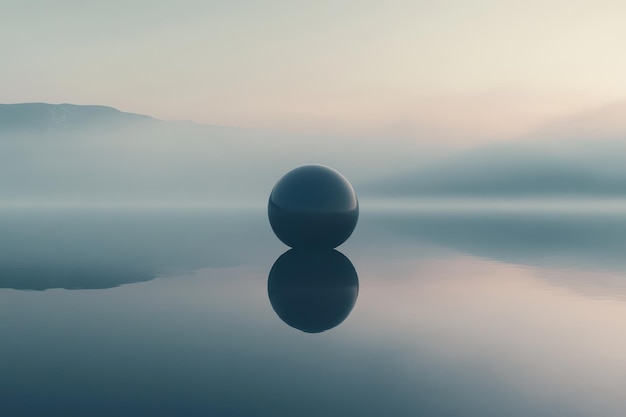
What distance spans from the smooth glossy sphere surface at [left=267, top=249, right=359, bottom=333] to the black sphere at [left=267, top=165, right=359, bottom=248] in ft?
3.00

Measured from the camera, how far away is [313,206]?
17.0m

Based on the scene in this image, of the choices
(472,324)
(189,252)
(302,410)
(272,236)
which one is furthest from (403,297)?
(272,236)

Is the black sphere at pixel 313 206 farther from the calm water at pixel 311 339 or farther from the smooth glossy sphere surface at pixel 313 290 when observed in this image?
the calm water at pixel 311 339

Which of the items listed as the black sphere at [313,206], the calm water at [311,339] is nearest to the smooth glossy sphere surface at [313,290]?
the calm water at [311,339]

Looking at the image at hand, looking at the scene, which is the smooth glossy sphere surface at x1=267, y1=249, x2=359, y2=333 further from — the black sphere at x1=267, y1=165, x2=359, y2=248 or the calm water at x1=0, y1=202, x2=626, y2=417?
the black sphere at x1=267, y1=165, x2=359, y2=248

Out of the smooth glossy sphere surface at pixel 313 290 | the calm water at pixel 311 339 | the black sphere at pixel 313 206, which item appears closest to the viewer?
the calm water at pixel 311 339

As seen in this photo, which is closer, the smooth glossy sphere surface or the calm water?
the calm water

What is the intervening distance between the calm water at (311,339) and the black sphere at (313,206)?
1016 millimetres

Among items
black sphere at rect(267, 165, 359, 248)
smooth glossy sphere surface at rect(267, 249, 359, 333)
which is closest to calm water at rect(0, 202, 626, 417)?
smooth glossy sphere surface at rect(267, 249, 359, 333)

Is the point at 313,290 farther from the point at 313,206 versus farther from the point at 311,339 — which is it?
the point at 313,206

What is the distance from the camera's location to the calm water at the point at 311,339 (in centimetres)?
661

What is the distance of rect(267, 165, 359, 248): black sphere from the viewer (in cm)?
1714

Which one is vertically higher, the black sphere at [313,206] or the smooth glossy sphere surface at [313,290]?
the black sphere at [313,206]

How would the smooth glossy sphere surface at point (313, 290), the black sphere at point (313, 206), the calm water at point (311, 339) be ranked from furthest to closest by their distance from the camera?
the black sphere at point (313, 206) → the smooth glossy sphere surface at point (313, 290) → the calm water at point (311, 339)
